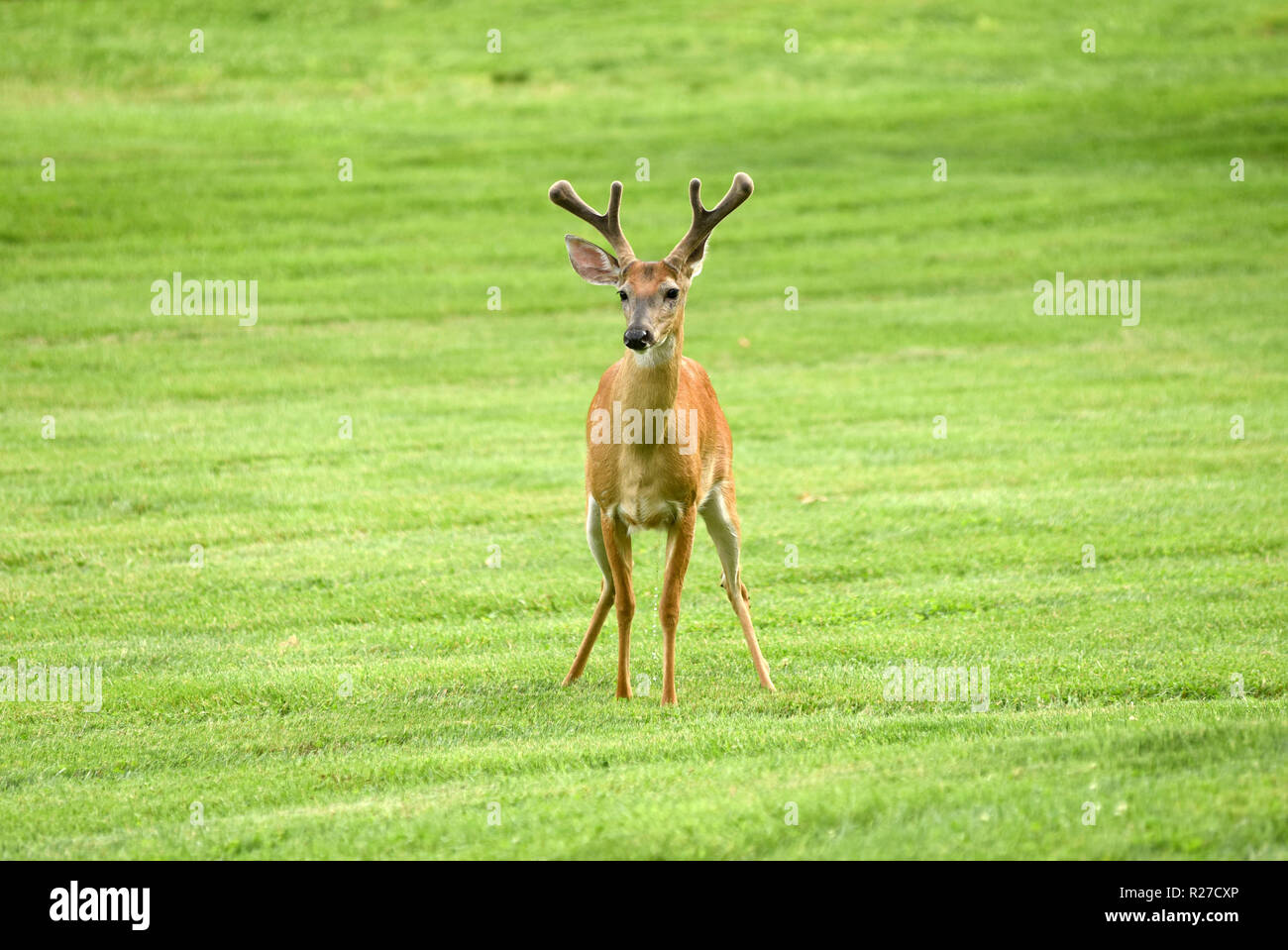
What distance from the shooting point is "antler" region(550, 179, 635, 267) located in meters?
8.12

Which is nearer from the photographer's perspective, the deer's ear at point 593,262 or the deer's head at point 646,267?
the deer's head at point 646,267

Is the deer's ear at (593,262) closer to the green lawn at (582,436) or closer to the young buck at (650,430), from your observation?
the young buck at (650,430)

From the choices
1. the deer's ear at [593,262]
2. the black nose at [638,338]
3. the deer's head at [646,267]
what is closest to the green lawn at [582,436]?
the black nose at [638,338]

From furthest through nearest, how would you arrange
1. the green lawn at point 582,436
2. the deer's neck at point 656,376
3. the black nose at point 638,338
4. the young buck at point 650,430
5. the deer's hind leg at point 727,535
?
the deer's hind leg at point 727,535, the deer's neck at point 656,376, the young buck at point 650,430, the black nose at point 638,338, the green lawn at point 582,436

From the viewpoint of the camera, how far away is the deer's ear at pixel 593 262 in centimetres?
817

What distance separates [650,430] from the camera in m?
7.99

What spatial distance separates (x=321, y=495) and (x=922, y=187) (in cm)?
1854
